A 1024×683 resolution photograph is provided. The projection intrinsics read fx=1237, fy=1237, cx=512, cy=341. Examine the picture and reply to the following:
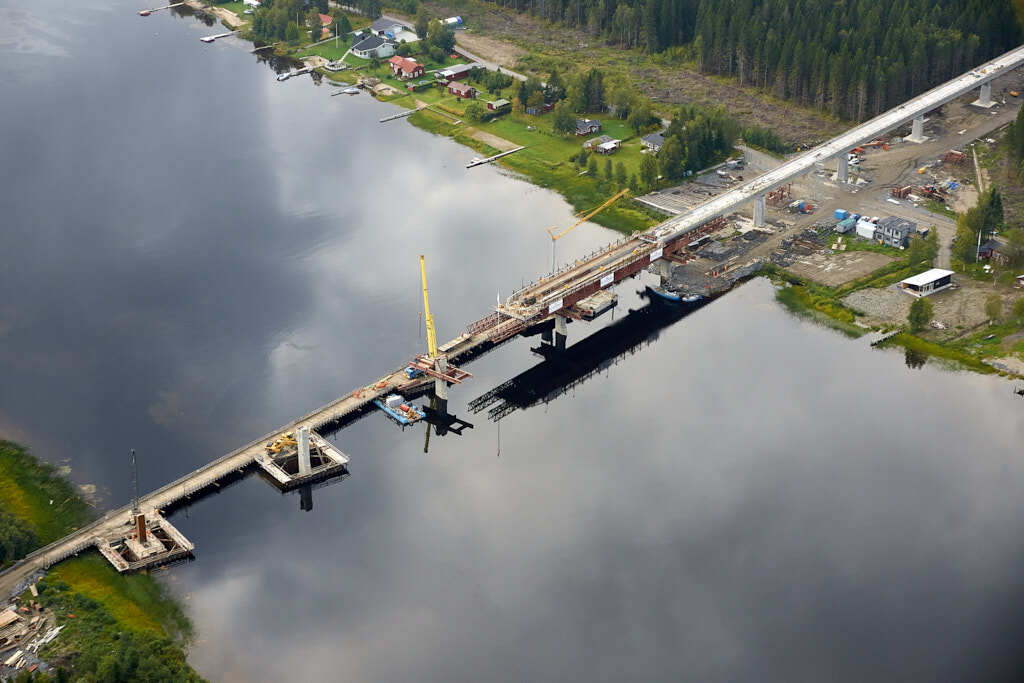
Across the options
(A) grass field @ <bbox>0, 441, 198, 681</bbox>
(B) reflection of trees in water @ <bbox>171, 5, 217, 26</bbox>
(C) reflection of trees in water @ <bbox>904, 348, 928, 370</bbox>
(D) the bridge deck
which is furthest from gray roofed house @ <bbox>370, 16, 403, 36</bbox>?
(A) grass field @ <bbox>0, 441, 198, 681</bbox>

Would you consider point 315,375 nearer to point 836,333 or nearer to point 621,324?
point 621,324

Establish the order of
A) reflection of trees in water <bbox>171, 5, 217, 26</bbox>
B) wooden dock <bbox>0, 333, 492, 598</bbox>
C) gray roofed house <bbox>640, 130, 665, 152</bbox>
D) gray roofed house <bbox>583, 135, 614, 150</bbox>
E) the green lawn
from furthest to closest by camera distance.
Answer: reflection of trees in water <bbox>171, 5, 217, 26</bbox>
the green lawn
gray roofed house <bbox>583, 135, 614, 150</bbox>
gray roofed house <bbox>640, 130, 665, 152</bbox>
wooden dock <bbox>0, 333, 492, 598</bbox>

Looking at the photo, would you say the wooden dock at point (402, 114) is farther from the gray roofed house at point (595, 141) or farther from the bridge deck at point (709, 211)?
the bridge deck at point (709, 211)

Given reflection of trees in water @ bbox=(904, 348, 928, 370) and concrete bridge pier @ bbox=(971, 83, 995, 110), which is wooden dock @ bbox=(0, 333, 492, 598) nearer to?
reflection of trees in water @ bbox=(904, 348, 928, 370)

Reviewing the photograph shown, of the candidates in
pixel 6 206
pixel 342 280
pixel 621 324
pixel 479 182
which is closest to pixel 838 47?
pixel 479 182

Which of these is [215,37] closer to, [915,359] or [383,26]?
[383,26]

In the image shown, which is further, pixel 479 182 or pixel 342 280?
pixel 479 182
